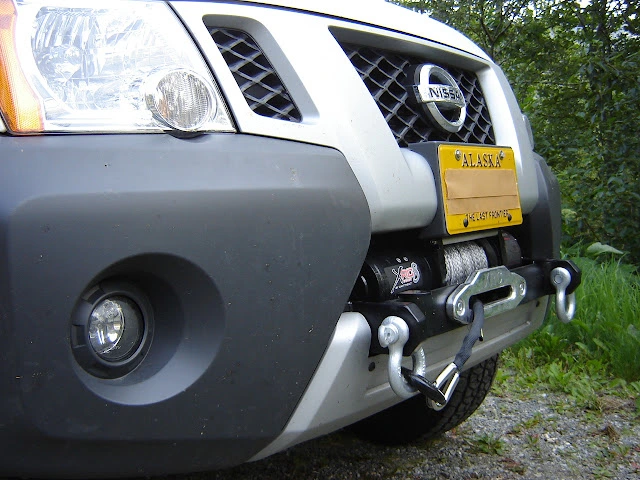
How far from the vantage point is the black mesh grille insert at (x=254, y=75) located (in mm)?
1413

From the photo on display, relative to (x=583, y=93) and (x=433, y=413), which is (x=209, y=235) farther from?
(x=583, y=93)

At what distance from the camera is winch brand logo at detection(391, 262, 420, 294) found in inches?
62.0

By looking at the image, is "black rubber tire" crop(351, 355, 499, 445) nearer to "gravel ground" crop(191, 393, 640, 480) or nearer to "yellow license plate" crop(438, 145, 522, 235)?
"gravel ground" crop(191, 393, 640, 480)

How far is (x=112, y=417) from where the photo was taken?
113cm

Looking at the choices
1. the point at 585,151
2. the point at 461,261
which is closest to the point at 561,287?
the point at 461,261

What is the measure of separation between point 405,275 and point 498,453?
3.66 ft

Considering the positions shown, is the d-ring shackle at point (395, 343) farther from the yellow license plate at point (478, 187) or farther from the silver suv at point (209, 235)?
the yellow license plate at point (478, 187)

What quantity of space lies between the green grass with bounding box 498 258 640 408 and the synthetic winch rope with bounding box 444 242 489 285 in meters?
1.30

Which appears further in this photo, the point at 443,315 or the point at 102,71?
the point at 443,315

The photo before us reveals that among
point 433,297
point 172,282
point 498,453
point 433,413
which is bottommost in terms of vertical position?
point 498,453

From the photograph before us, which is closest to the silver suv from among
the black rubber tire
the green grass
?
the black rubber tire

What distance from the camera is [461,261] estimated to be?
1.78 meters

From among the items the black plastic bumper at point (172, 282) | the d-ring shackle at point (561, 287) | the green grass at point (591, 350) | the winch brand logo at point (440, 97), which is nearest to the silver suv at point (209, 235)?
the black plastic bumper at point (172, 282)

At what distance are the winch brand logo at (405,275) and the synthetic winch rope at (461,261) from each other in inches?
3.9
